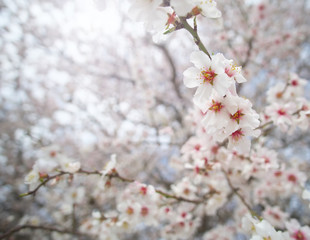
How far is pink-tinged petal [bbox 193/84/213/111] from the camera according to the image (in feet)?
3.39

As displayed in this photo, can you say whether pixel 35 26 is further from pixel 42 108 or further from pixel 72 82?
pixel 42 108

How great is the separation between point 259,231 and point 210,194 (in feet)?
3.14

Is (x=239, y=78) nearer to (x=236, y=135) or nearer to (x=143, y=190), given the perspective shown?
(x=236, y=135)

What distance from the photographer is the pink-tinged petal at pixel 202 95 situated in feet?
3.39

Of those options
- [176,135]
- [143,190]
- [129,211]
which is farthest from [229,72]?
[176,135]

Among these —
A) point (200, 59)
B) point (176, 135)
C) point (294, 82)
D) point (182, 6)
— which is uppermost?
point (294, 82)

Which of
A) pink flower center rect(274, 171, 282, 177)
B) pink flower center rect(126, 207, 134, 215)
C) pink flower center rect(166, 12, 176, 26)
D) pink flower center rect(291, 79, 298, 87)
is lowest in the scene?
pink flower center rect(126, 207, 134, 215)

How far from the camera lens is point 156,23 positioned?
972 mm

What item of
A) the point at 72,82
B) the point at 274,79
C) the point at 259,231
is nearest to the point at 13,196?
the point at 72,82

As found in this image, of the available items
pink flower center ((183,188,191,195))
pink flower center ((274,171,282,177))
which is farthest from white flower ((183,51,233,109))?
pink flower center ((274,171,282,177))

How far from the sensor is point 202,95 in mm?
1046

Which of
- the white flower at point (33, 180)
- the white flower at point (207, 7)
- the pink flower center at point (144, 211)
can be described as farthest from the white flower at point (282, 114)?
the white flower at point (33, 180)

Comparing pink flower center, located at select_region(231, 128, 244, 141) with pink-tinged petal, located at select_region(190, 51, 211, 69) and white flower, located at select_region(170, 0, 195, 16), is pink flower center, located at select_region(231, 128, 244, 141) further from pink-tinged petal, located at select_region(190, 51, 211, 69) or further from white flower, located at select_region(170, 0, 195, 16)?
white flower, located at select_region(170, 0, 195, 16)

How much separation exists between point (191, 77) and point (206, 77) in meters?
0.08
